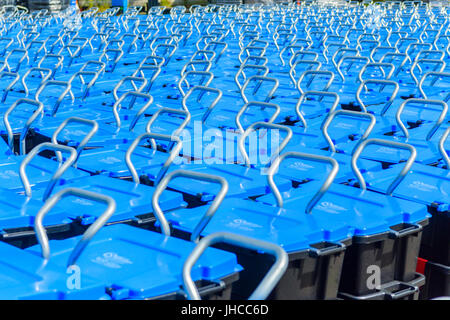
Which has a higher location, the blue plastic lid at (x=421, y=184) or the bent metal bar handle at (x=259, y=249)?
the blue plastic lid at (x=421, y=184)

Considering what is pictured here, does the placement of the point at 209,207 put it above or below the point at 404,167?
below

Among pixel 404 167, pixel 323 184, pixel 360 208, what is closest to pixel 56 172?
pixel 323 184

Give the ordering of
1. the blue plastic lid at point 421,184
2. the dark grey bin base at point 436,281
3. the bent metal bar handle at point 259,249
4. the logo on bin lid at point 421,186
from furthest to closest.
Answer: the logo on bin lid at point 421,186 < the blue plastic lid at point 421,184 < the dark grey bin base at point 436,281 < the bent metal bar handle at point 259,249

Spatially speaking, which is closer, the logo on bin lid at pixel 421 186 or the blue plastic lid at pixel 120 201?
the blue plastic lid at pixel 120 201

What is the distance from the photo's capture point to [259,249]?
229 cm

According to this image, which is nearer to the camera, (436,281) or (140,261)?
(140,261)

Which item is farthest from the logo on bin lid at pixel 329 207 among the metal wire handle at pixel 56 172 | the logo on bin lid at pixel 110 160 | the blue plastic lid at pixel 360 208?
the logo on bin lid at pixel 110 160

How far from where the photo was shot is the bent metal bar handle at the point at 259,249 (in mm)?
2094

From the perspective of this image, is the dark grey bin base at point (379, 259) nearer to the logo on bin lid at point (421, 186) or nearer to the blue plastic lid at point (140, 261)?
the logo on bin lid at point (421, 186)

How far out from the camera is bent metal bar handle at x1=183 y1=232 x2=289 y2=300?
2094 mm

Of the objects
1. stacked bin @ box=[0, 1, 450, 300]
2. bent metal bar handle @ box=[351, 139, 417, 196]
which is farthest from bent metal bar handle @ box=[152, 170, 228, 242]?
bent metal bar handle @ box=[351, 139, 417, 196]

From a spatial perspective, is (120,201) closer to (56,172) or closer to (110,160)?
(56,172)

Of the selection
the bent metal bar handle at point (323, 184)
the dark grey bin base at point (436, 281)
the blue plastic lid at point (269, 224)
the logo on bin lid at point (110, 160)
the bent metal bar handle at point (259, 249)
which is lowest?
the bent metal bar handle at point (259, 249)
